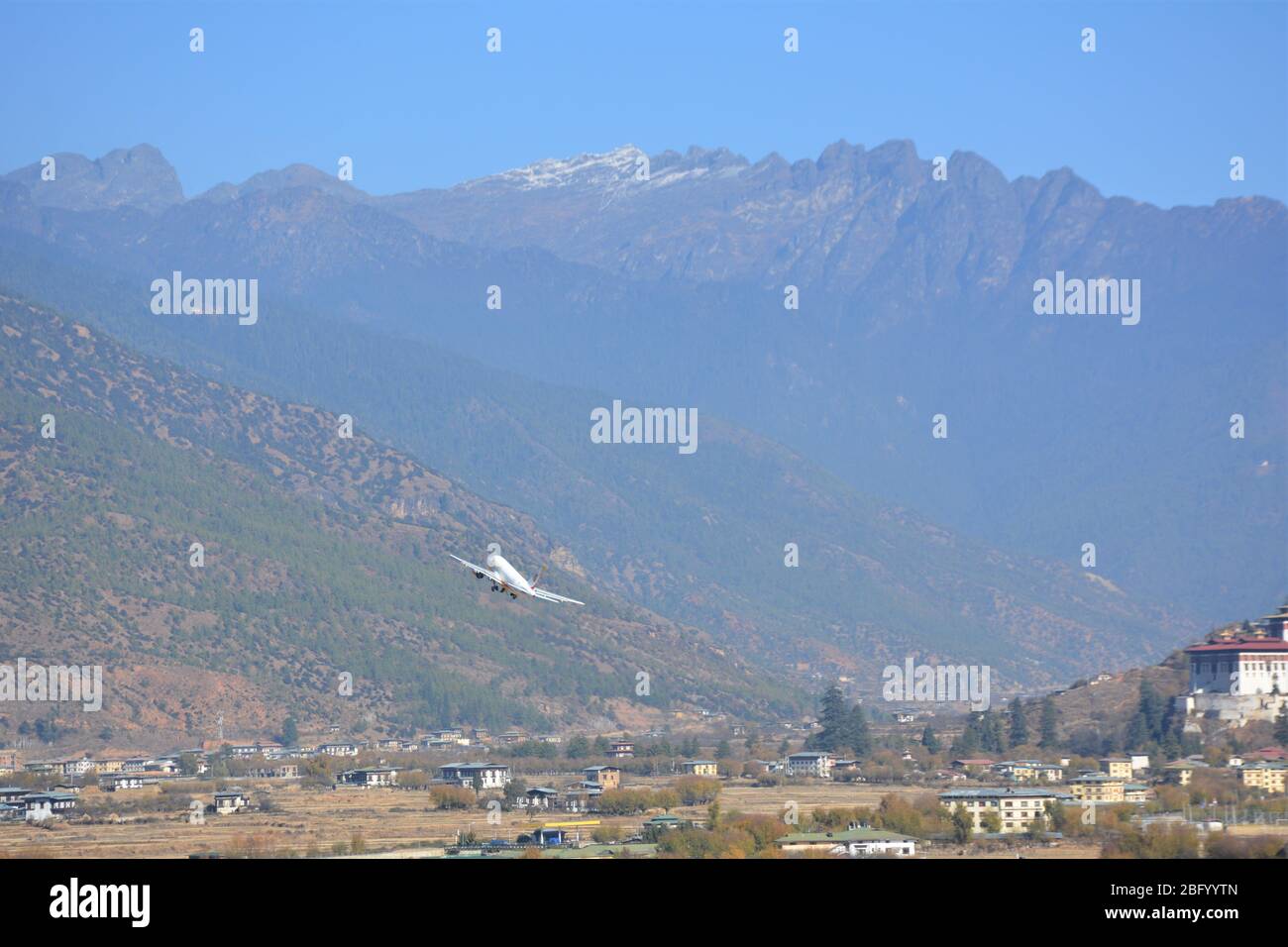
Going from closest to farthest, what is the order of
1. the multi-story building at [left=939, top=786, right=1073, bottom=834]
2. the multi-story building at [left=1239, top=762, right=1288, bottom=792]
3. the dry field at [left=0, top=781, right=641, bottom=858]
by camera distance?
the dry field at [left=0, top=781, right=641, bottom=858] < the multi-story building at [left=939, top=786, right=1073, bottom=834] < the multi-story building at [left=1239, top=762, right=1288, bottom=792]

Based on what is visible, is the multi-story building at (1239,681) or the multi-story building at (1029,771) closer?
the multi-story building at (1029,771)

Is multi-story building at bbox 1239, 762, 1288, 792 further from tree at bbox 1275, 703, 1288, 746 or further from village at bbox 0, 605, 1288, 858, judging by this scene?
tree at bbox 1275, 703, 1288, 746

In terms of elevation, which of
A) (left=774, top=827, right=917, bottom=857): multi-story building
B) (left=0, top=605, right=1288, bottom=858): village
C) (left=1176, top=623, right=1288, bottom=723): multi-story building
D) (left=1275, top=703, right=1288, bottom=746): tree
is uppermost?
(left=1176, top=623, right=1288, bottom=723): multi-story building

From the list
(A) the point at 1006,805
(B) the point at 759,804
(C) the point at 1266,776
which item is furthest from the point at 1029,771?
(A) the point at 1006,805

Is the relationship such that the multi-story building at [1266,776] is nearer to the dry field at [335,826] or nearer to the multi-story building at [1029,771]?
the multi-story building at [1029,771]

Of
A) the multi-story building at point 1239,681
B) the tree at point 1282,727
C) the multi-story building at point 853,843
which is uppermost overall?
the multi-story building at point 1239,681

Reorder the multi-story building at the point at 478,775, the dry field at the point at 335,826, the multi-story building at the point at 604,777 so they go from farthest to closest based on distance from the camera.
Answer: the multi-story building at the point at 478,775
the multi-story building at the point at 604,777
the dry field at the point at 335,826

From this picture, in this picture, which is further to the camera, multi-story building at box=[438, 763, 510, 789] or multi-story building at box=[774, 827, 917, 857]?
multi-story building at box=[438, 763, 510, 789]

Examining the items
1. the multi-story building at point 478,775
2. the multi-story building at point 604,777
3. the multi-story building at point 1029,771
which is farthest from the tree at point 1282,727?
the multi-story building at point 478,775

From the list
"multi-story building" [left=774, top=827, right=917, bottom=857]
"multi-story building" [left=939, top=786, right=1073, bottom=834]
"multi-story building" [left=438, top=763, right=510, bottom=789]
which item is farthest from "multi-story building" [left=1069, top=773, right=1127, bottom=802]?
"multi-story building" [left=438, top=763, right=510, bottom=789]

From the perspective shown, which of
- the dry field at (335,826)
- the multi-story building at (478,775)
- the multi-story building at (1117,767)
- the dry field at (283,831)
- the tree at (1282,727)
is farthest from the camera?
the multi-story building at (478,775)
